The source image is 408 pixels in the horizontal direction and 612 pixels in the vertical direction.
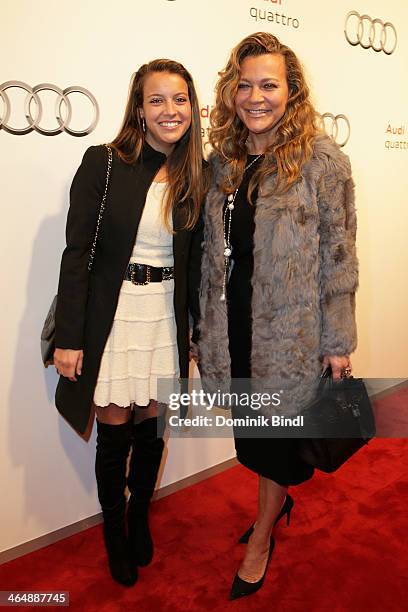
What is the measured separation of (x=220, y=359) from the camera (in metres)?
1.85

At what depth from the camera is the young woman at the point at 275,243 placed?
1.68 metres

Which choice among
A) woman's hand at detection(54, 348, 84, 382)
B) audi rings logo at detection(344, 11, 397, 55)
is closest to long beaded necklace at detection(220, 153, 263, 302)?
woman's hand at detection(54, 348, 84, 382)

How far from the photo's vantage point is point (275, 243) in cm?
167

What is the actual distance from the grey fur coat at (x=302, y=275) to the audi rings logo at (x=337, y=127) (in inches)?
52.2

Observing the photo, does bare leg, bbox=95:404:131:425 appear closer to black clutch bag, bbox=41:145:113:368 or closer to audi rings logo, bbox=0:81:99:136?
black clutch bag, bbox=41:145:113:368

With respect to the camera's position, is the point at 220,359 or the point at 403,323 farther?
the point at 403,323

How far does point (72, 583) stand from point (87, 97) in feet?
6.12

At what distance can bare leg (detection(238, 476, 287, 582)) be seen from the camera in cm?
197

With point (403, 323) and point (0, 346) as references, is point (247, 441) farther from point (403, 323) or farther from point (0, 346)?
point (403, 323)

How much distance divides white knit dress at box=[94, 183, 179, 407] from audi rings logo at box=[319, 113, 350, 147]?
60.4 inches

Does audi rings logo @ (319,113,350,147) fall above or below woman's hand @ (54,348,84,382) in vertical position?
above

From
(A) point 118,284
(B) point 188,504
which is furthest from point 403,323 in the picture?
(A) point 118,284

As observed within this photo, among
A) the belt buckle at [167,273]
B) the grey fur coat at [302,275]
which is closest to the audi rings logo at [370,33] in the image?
the grey fur coat at [302,275]

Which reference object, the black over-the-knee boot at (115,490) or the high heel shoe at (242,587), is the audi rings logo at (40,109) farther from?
the high heel shoe at (242,587)
